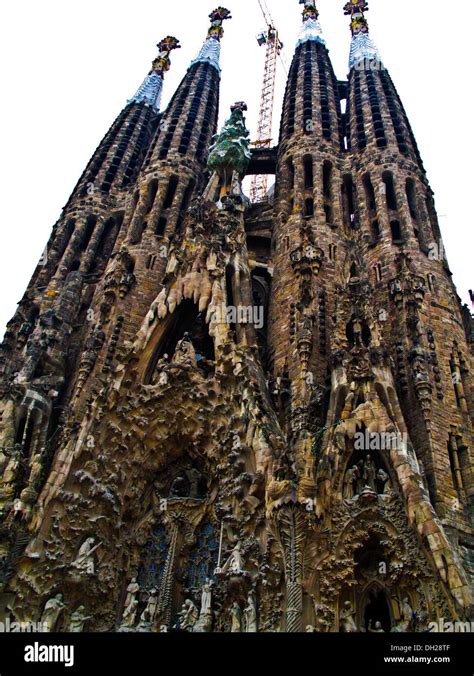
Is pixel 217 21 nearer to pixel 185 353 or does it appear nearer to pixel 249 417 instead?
pixel 185 353

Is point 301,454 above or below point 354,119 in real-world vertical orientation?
below

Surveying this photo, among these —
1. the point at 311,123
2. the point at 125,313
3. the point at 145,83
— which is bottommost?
the point at 125,313

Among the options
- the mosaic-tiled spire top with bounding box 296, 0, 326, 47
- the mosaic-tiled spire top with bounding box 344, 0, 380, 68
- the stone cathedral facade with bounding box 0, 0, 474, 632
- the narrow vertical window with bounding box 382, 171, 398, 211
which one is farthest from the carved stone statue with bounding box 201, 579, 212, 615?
the mosaic-tiled spire top with bounding box 296, 0, 326, 47

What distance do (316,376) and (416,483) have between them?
449 cm

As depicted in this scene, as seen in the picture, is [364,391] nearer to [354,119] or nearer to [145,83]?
[354,119]

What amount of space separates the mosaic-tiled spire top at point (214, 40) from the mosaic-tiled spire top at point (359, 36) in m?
7.05

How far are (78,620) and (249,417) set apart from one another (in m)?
5.46

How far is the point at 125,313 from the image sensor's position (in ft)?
65.7

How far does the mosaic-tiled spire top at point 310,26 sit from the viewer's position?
32.6 m

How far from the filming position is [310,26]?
33.8 m

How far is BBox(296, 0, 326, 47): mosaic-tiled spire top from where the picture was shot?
32625 millimetres

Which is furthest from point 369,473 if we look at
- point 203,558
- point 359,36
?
point 359,36
